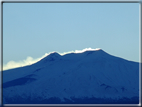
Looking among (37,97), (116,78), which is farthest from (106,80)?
(37,97)

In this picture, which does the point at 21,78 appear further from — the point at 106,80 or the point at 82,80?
the point at 106,80

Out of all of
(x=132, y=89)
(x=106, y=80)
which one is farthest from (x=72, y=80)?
(x=132, y=89)

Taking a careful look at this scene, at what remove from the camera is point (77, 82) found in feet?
521

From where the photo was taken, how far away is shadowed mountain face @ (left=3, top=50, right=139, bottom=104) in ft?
509

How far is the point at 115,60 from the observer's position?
559 feet

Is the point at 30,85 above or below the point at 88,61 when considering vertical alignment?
below

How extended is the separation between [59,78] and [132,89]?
35938mm

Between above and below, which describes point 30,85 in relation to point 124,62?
below

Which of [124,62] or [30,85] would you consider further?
[124,62]

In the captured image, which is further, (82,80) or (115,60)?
(115,60)

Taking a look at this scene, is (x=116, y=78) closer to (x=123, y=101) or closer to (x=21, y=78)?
(x=123, y=101)

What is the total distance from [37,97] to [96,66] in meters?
32.9

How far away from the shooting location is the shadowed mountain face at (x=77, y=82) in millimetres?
155125

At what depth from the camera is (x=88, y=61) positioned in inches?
6599
